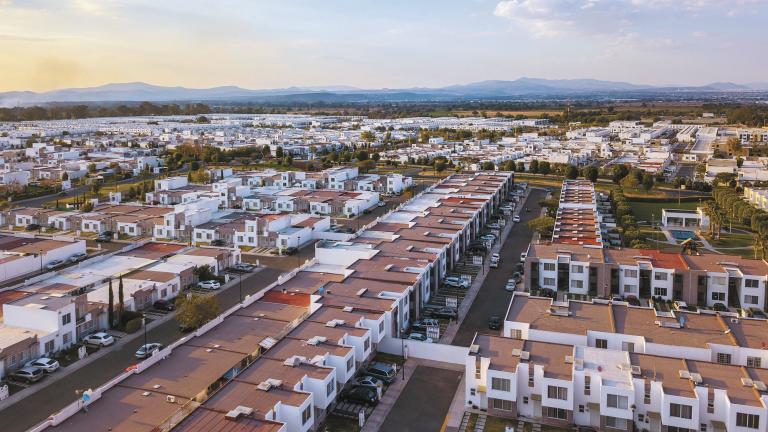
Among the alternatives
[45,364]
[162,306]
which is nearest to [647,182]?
[162,306]

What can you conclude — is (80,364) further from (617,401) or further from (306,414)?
(617,401)

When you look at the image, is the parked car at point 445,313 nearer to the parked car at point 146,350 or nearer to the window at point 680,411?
the window at point 680,411

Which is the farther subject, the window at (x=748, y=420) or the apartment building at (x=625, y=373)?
the apartment building at (x=625, y=373)

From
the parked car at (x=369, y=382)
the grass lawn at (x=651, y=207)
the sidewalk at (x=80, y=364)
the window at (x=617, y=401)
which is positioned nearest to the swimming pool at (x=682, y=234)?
the grass lawn at (x=651, y=207)

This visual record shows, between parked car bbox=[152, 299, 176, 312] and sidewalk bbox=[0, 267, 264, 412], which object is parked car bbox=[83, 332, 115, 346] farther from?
parked car bbox=[152, 299, 176, 312]

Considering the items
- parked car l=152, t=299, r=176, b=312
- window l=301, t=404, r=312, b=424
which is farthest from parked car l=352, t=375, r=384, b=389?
parked car l=152, t=299, r=176, b=312

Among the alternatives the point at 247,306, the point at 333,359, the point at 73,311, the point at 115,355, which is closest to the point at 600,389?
the point at 333,359
